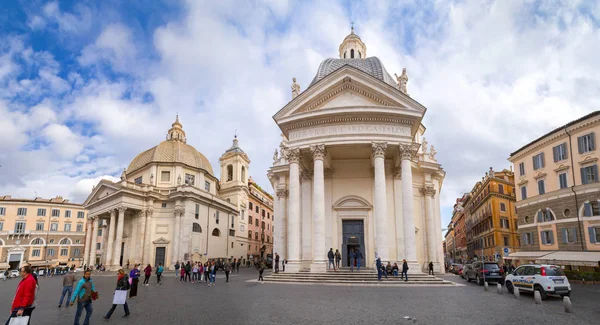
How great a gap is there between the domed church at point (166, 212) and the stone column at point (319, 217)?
2461cm

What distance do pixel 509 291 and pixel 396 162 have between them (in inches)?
451

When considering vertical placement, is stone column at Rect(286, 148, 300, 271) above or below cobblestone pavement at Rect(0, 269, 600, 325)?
above

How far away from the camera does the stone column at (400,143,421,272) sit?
71.6ft

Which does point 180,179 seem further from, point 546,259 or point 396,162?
point 546,259

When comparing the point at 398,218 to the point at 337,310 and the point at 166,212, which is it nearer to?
the point at 337,310

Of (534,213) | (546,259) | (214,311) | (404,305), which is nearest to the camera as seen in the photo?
(214,311)

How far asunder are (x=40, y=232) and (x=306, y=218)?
2227 inches

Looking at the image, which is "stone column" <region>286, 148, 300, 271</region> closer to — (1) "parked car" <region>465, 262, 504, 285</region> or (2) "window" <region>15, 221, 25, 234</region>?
(1) "parked car" <region>465, 262, 504, 285</region>

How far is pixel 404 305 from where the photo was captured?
11.9 meters

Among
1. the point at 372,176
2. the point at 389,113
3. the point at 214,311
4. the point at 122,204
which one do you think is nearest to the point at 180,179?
the point at 122,204

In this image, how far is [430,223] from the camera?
1210 inches

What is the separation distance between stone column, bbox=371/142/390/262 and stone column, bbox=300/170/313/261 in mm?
5364

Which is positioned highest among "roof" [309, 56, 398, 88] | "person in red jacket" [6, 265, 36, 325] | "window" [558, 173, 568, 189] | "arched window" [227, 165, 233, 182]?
"roof" [309, 56, 398, 88]

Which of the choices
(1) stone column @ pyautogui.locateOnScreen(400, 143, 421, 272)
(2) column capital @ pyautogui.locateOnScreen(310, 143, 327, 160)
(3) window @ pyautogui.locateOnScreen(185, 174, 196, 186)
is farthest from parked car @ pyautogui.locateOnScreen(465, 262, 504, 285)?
(3) window @ pyautogui.locateOnScreen(185, 174, 196, 186)
